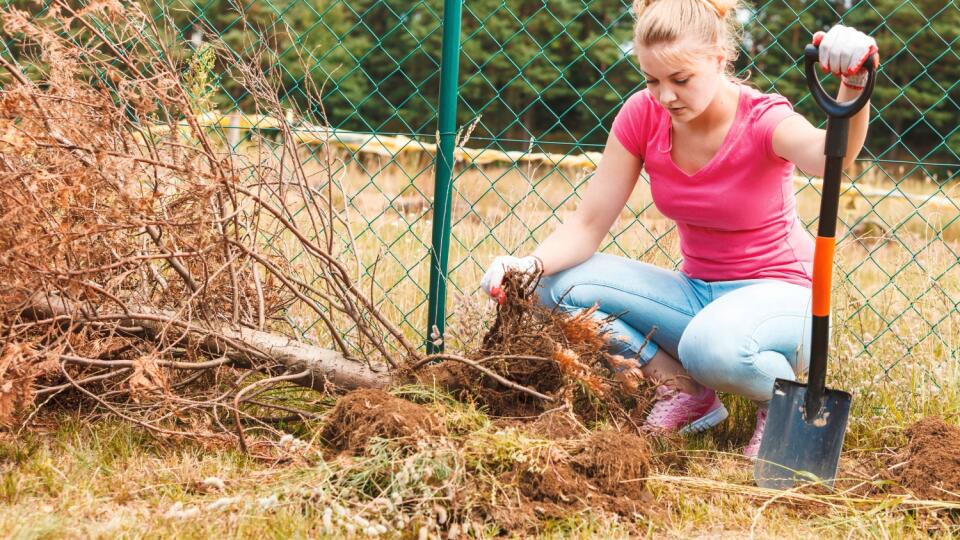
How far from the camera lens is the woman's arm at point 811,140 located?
2195mm

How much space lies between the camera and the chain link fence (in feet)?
9.59

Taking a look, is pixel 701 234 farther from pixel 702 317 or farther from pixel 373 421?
pixel 373 421

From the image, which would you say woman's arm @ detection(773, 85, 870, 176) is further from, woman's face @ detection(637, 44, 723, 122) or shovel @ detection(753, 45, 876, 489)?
woman's face @ detection(637, 44, 723, 122)

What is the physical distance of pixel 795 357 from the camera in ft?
8.44

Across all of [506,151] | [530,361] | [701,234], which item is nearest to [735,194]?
[701,234]

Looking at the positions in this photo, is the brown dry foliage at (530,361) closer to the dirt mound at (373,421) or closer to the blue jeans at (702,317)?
the blue jeans at (702,317)

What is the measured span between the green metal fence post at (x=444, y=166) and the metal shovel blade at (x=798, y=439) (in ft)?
3.06

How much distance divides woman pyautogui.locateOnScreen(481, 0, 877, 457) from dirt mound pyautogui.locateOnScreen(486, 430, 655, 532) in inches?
14.2

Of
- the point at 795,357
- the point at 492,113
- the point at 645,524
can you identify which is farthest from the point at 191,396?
the point at 492,113

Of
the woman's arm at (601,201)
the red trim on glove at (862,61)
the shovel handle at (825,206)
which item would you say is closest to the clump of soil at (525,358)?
the woman's arm at (601,201)

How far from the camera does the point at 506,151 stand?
3.79 metres

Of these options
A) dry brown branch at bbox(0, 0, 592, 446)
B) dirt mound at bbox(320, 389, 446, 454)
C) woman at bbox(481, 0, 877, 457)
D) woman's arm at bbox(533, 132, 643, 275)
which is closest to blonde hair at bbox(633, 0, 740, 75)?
woman at bbox(481, 0, 877, 457)

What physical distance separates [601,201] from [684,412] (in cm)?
63

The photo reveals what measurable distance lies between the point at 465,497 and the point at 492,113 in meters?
15.6
